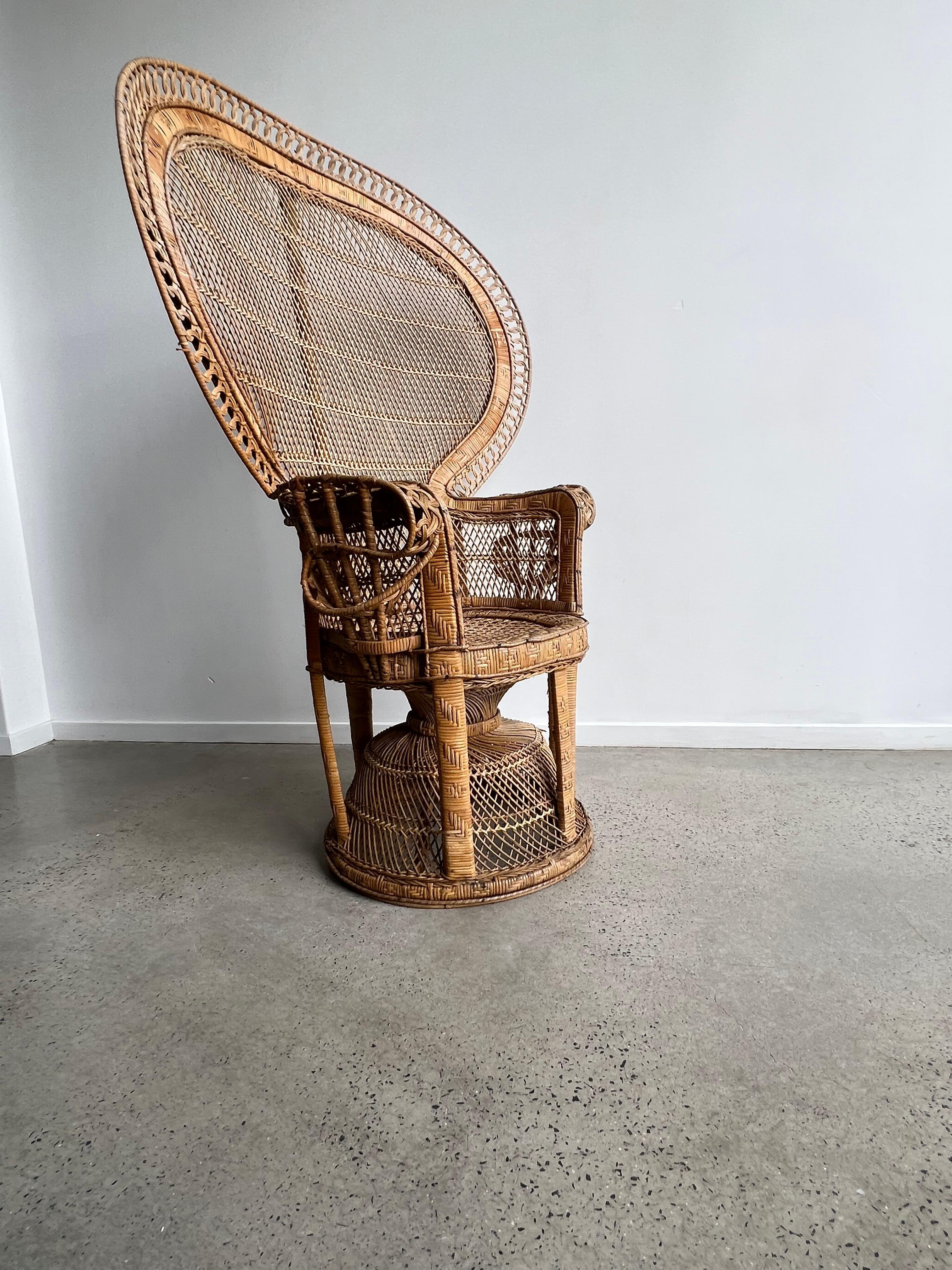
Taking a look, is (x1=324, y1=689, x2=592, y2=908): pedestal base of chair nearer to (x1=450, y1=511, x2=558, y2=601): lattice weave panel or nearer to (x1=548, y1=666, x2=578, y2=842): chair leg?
(x1=548, y1=666, x2=578, y2=842): chair leg

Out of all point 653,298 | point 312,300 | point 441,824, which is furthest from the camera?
point 653,298

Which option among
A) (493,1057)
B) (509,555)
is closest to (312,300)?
(509,555)

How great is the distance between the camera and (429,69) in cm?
204

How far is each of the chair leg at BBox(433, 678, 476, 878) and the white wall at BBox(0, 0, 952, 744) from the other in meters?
0.94

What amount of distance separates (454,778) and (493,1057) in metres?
0.46

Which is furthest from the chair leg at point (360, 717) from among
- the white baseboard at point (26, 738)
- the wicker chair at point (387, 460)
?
the white baseboard at point (26, 738)

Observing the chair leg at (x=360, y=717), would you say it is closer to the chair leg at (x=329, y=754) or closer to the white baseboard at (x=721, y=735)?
the chair leg at (x=329, y=754)

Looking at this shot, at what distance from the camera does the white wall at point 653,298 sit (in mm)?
1944

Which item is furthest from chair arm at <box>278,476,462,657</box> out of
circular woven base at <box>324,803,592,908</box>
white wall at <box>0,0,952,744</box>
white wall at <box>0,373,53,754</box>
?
white wall at <box>0,373,53,754</box>

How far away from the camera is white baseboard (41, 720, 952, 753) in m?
2.14

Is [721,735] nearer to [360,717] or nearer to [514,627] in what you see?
[514,627]

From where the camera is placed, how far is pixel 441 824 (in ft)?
4.53

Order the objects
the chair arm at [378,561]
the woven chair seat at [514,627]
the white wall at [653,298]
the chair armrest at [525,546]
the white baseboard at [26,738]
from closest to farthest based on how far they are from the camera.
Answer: the chair arm at [378,561] < the woven chair seat at [514,627] < the chair armrest at [525,546] < the white wall at [653,298] < the white baseboard at [26,738]

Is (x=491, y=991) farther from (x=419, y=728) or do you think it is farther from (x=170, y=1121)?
(x=419, y=728)
